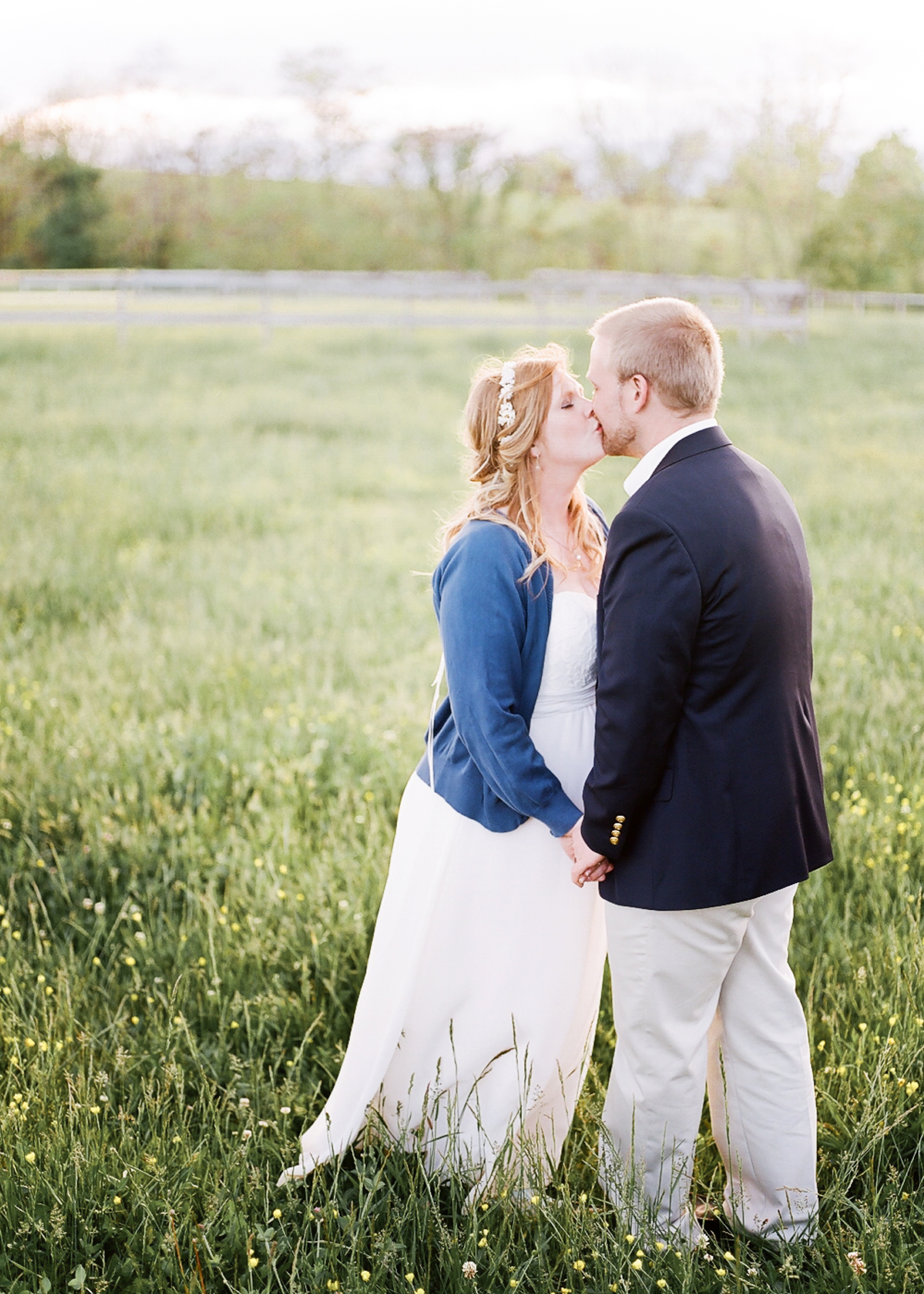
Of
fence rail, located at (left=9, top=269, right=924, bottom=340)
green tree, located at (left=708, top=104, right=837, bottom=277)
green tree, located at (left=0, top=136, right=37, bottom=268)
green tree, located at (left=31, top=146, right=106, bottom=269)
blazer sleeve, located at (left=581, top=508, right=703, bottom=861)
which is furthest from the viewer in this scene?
green tree, located at (left=31, top=146, right=106, bottom=269)

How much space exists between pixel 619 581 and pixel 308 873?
2.46 meters

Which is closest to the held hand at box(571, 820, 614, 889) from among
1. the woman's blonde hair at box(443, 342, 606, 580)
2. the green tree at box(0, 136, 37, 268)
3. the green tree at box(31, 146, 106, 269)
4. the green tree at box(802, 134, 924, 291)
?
the woman's blonde hair at box(443, 342, 606, 580)

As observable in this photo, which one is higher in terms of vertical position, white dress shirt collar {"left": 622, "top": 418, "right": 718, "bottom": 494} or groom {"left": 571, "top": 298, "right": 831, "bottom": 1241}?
white dress shirt collar {"left": 622, "top": 418, "right": 718, "bottom": 494}

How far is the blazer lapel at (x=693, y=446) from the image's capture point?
2617 mm

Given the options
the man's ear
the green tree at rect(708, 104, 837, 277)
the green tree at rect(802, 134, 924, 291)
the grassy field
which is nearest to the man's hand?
the grassy field

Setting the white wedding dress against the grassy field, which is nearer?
the grassy field

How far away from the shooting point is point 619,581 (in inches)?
100

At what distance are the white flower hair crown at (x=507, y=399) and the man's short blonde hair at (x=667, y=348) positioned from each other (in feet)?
1.27

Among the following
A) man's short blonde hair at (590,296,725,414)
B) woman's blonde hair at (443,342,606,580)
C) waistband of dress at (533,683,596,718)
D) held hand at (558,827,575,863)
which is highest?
man's short blonde hair at (590,296,725,414)

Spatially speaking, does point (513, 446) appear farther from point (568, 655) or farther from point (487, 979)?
point (487, 979)

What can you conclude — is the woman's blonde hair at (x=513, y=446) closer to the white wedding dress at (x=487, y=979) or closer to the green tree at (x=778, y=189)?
the white wedding dress at (x=487, y=979)

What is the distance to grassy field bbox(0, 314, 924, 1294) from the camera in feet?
9.30

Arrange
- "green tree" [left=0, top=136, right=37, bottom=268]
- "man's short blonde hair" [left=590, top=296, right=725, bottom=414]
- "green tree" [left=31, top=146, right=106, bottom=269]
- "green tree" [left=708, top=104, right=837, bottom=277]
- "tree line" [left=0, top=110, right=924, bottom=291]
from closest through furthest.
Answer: "man's short blonde hair" [left=590, top=296, right=725, bottom=414], "tree line" [left=0, top=110, right=924, bottom=291], "green tree" [left=708, top=104, right=837, bottom=277], "green tree" [left=0, top=136, right=37, bottom=268], "green tree" [left=31, top=146, right=106, bottom=269]

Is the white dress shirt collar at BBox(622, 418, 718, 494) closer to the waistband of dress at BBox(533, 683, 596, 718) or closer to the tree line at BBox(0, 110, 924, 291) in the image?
the waistband of dress at BBox(533, 683, 596, 718)
